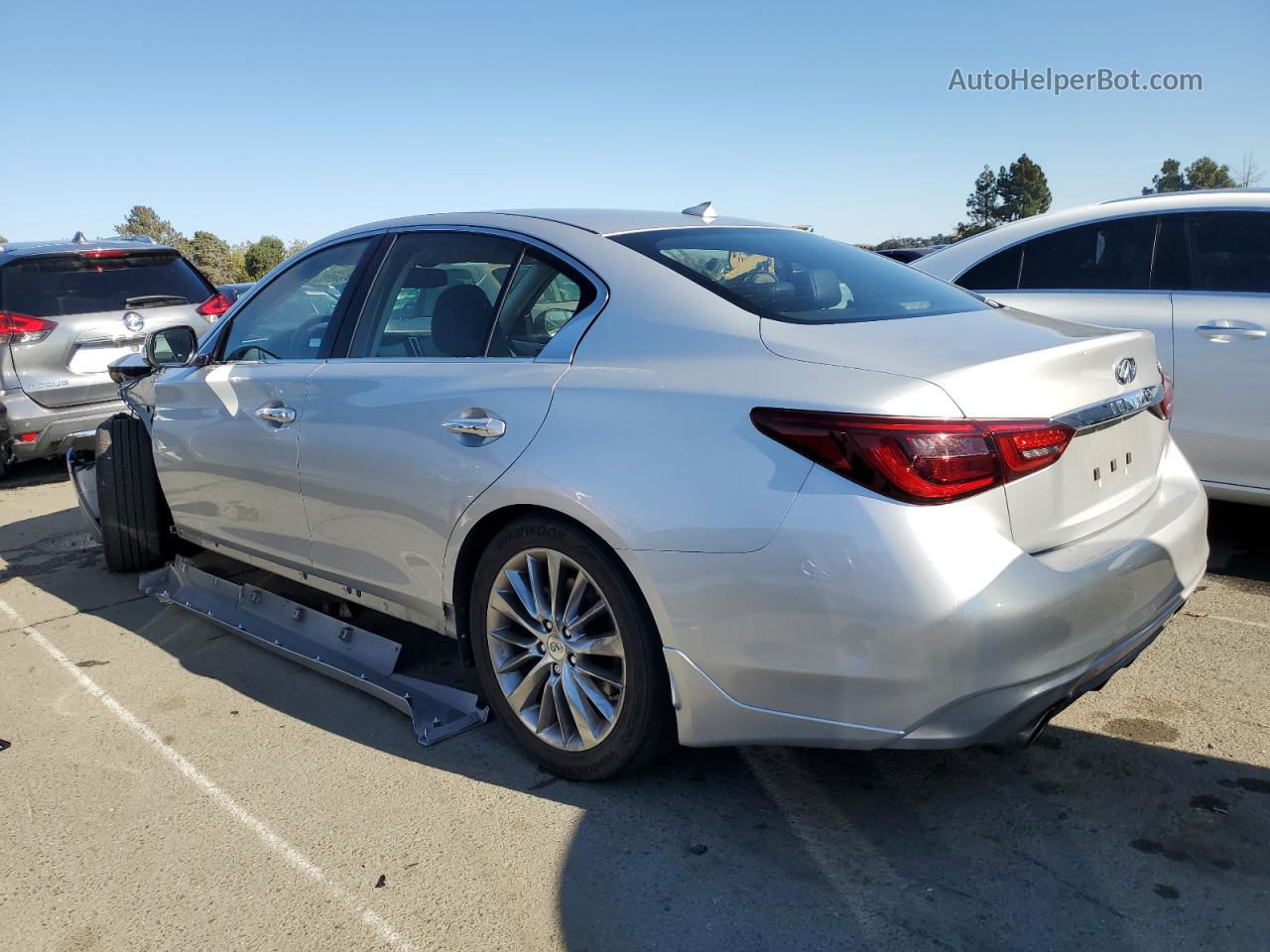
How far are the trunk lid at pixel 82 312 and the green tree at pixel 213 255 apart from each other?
36.7m

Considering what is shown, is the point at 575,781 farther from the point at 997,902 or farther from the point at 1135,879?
the point at 1135,879

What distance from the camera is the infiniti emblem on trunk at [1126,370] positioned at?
2.62 meters

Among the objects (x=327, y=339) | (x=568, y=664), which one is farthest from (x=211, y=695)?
(x=568, y=664)

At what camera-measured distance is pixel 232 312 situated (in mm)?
4223

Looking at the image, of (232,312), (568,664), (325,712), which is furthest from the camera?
→ (232,312)

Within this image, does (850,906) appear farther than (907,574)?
Yes

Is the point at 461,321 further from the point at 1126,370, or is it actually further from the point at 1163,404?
the point at 1163,404

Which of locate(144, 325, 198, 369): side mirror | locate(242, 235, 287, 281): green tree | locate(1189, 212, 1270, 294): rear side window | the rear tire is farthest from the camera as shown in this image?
locate(242, 235, 287, 281): green tree

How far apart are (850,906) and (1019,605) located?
2.59 ft

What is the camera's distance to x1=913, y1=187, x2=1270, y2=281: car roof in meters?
4.58

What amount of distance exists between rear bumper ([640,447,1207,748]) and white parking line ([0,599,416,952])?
0.86 metres

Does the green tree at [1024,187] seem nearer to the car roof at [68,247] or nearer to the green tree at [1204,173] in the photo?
the green tree at [1204,173]

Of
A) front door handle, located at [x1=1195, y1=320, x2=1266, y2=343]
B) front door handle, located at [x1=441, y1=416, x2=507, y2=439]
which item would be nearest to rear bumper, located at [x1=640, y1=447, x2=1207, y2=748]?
front door handle, located at [x1=441, y1=416, x2=507, y2=439]

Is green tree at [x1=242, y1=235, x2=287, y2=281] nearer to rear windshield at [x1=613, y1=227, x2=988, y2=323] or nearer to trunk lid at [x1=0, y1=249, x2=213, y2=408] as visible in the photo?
trunk lid at [x1=0, y1=249, x2=213, y2=408]
